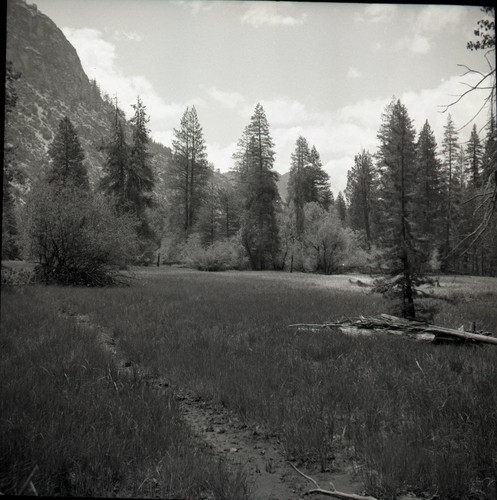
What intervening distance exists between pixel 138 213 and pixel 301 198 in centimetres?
2171

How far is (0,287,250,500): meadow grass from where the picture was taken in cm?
266

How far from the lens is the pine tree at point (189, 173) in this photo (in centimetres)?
4903

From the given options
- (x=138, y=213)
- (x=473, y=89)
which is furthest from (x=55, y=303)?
(x=138, y=213)

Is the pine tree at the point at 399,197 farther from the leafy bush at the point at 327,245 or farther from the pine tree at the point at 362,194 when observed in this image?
the leafy bush at the point at 327,245

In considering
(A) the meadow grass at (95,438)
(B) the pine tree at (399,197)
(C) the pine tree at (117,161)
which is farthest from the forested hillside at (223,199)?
(A) the meadow grass at (95,438)

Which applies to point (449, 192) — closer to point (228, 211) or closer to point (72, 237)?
point (228, 211)

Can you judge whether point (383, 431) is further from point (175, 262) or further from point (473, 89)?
Result: point (175, 262)

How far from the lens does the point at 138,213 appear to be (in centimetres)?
3756

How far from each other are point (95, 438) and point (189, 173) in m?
49.9

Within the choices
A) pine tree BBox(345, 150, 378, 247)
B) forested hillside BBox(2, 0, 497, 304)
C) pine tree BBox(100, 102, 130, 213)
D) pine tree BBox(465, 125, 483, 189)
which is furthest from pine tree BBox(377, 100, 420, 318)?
pine tree BBox(100, 102, 130, 213)

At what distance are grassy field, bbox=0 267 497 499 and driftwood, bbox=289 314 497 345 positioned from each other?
30 cm

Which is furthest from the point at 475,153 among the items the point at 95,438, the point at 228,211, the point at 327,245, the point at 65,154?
the point at 65,154

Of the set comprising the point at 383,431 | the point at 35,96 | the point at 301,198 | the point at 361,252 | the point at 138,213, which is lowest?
the point at 383,431

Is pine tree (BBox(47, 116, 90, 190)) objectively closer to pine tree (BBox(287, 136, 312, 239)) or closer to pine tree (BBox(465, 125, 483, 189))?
pine tree (BBox(287, 136, 312, 239))
